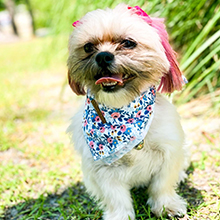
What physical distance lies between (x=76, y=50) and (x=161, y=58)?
0.59 metres

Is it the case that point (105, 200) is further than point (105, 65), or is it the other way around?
point (105, 200)

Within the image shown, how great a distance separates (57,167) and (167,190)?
137 cm

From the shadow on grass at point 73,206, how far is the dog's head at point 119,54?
976mm

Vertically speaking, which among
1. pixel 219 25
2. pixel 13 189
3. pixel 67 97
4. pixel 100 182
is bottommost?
pixel 67 97

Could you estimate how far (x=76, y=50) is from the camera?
6.48 ft

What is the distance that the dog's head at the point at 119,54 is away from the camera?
5.94 feet

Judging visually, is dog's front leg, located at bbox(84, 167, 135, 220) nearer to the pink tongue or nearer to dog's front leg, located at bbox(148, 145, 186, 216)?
dog's front leg, located at bbox(148, 145, 186, 216)

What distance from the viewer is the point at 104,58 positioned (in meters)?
1.75

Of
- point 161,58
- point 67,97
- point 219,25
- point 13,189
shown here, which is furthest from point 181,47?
point 13,189

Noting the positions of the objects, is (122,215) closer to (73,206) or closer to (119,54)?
(73,206)

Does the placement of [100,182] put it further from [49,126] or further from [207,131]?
[49,126]

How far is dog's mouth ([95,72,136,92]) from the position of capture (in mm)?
1810

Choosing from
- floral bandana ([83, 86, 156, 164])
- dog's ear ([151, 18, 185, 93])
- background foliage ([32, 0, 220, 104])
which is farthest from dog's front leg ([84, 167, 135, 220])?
background foliage ([32, 0, 220, 104])

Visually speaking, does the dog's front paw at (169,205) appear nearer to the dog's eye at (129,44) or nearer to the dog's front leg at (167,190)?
the dog's front leg at (167,190)
